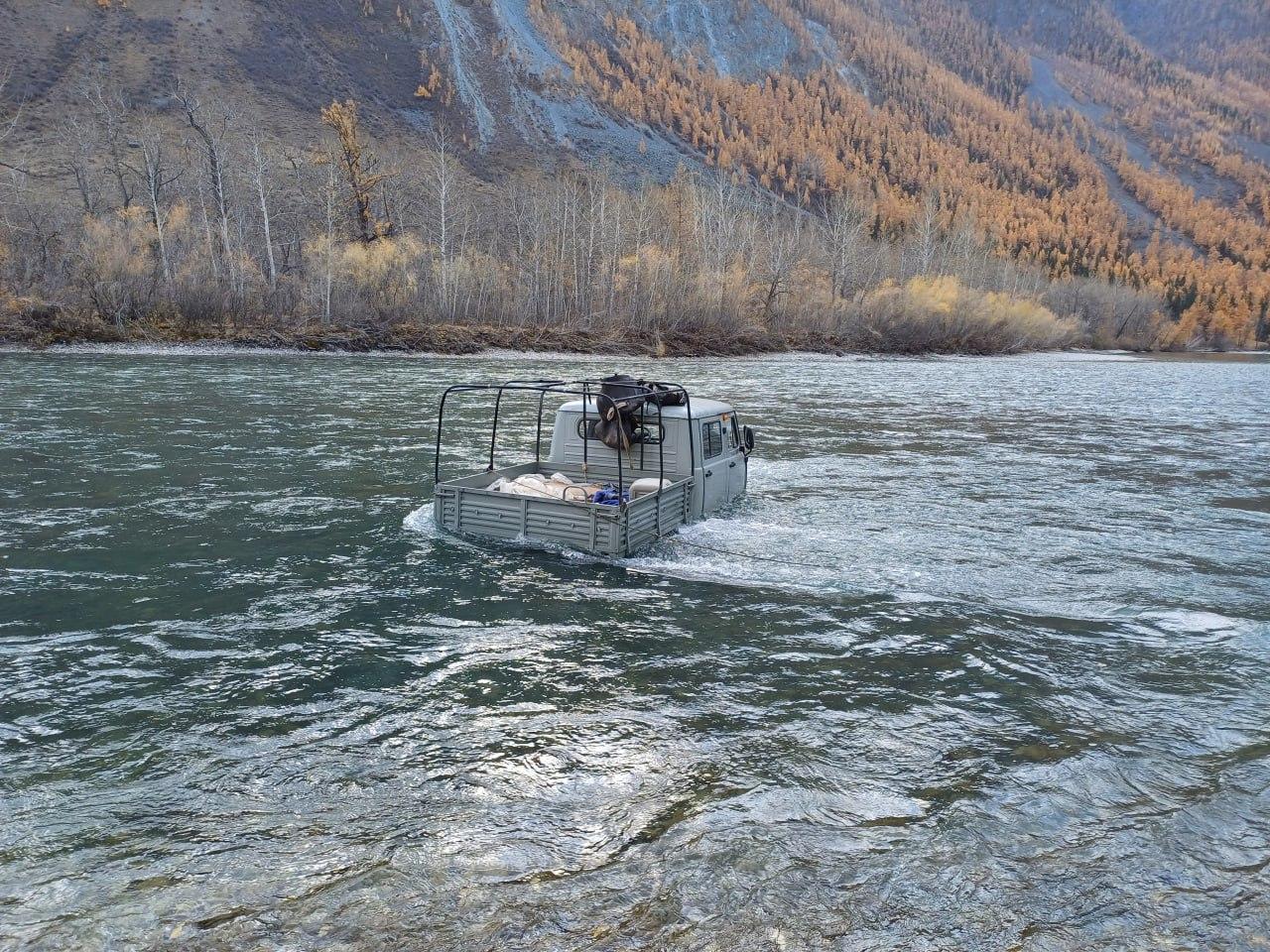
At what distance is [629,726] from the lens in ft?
24.6

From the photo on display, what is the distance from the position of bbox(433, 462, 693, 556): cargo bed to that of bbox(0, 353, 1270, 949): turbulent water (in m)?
0.34

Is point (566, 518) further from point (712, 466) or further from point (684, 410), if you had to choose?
point (712, 466)

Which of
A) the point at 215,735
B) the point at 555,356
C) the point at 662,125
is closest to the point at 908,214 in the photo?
the point at 662,125

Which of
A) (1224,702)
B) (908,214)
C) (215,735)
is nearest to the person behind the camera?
(215,735)

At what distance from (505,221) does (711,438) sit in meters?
88.0

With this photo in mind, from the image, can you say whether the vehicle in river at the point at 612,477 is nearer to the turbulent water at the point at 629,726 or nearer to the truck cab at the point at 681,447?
the truck cab at the point at 681,447

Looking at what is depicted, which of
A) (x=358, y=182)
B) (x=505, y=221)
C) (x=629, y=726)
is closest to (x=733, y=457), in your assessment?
(x=629, y=726)

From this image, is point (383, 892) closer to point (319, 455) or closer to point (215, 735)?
point (215, 735)

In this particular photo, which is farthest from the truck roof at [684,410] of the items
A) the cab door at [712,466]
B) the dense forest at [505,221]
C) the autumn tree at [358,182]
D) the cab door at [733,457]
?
the autumn tree at [358,182]

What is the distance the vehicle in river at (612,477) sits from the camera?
40.4 ft

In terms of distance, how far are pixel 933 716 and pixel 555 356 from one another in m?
50.8

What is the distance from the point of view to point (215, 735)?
7098mm

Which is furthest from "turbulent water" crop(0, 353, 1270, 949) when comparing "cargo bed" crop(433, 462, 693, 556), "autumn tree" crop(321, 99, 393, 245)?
"autumn tree" crop(321, 99, 393, 245)

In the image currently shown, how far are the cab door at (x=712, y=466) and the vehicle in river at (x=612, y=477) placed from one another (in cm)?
2
